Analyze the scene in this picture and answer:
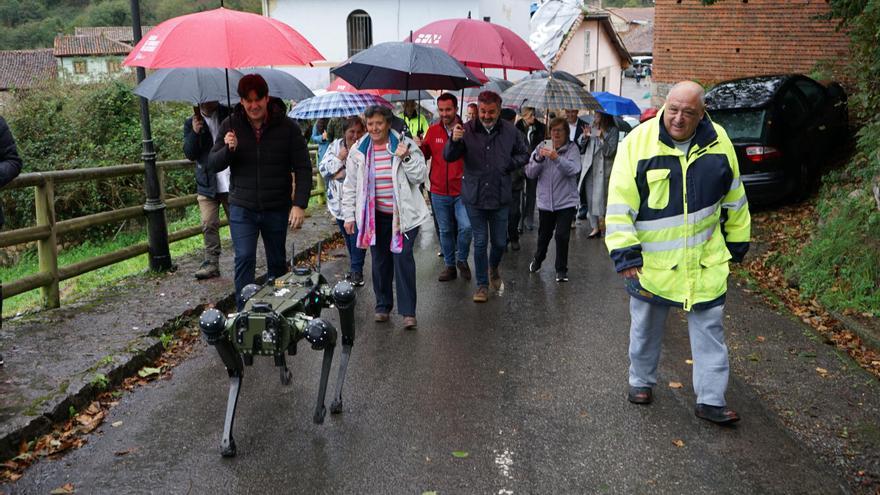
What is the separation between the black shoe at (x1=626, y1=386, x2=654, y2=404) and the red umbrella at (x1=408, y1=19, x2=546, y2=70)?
4264 millimetres

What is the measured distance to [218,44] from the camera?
556cm

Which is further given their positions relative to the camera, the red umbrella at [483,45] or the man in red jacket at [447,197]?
the man in red jacket at [447,197]

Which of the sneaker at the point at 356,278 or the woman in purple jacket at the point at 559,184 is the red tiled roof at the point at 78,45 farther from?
the woman in purple jacket at the point at 559,184

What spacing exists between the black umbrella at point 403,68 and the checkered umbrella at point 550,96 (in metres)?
0.68

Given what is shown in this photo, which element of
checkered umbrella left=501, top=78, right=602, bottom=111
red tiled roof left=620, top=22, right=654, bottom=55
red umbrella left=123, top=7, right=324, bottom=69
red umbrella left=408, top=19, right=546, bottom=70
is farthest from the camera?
red tiled roof left=620, top=22, right=654, bottom=55

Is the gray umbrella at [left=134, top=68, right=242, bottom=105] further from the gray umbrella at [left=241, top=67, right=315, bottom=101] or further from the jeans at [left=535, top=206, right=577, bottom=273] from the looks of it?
the jeans at [left=535, top=206, right=577, bottom=273]

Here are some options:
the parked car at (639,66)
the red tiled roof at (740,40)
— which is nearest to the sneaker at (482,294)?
the red tiled roof at (740,40)

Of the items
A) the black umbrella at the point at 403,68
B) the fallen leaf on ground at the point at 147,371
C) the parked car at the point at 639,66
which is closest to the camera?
Result: the fallen leaf on ground at the point at 147,371

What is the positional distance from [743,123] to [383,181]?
751 centimetres

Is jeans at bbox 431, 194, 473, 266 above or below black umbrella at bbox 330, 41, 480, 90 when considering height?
below

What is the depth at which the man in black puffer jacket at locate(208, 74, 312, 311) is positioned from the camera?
597 cm

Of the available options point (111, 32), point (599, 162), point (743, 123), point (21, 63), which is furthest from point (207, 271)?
point (111, 32)

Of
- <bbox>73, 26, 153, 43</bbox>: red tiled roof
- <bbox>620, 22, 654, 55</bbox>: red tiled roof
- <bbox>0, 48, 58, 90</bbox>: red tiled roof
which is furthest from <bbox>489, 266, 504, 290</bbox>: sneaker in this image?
<bbox>620, 22, 654, 55</bbox>: red tiled roof

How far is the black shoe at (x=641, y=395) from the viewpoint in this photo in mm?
5195
